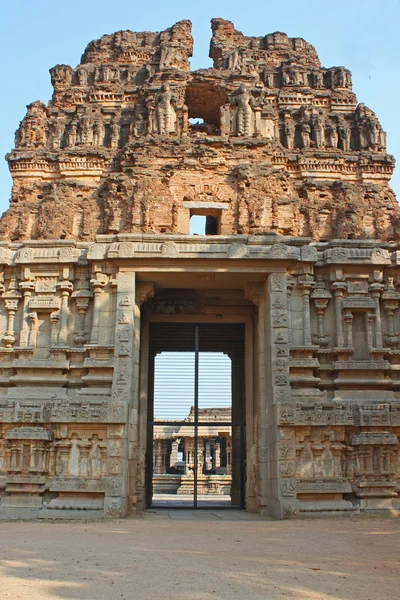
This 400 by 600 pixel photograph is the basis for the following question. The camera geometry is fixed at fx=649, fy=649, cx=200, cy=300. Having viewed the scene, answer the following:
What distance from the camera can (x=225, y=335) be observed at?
19.7 m

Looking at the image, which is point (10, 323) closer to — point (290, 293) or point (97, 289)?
point (97, 289)

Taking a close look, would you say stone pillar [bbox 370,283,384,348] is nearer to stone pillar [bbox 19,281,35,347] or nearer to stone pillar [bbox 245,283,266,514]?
stone pillar [bbox 245,283,266,514]

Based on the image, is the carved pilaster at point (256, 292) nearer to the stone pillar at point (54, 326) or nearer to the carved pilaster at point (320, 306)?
the carved pilaster at point (320, 306)

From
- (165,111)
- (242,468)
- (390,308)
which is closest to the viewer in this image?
(390,308)

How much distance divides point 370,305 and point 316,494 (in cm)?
497

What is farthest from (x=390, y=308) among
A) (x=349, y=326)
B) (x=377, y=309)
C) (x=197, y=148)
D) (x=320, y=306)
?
(x=197, y=148)

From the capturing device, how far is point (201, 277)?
1661 centimetres

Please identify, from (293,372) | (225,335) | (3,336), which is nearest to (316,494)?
(293,372)

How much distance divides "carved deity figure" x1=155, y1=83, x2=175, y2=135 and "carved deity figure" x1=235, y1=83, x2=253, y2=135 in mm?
1915

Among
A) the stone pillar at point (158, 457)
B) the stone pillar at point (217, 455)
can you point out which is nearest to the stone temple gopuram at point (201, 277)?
the stone pillar at point (217, 455)

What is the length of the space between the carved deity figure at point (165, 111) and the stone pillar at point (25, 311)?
230 inches

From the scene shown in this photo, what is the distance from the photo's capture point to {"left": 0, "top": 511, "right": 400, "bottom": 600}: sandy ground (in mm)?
6766

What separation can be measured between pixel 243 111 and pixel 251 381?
7807 mm

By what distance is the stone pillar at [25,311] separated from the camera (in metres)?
16.4
